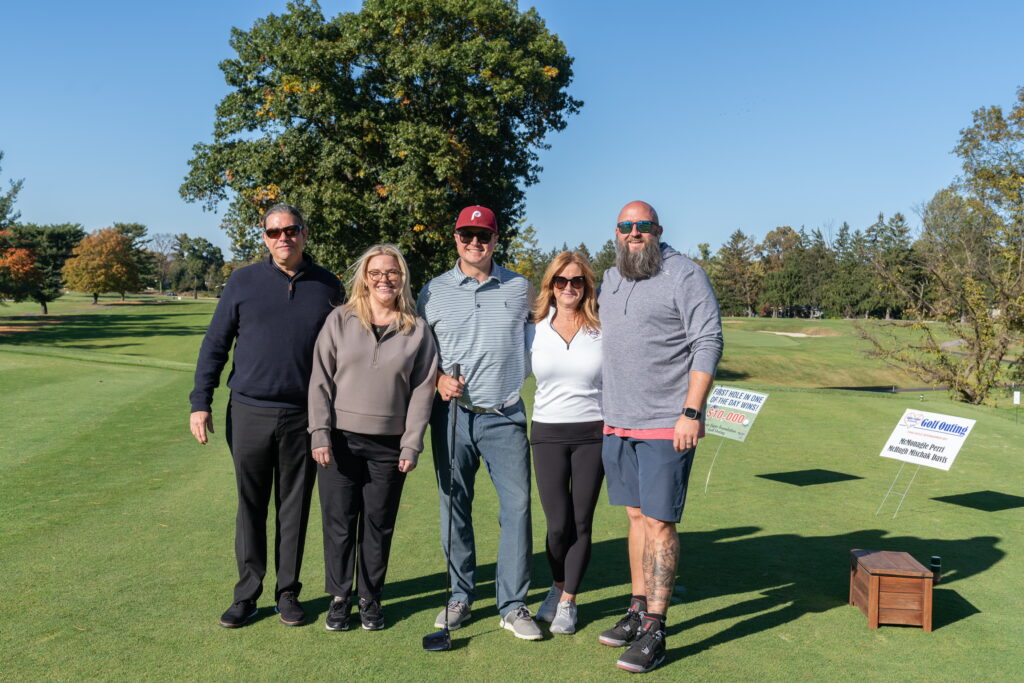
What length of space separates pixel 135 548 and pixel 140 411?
7.09 m

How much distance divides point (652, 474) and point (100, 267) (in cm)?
8118

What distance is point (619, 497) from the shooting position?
4098 mm

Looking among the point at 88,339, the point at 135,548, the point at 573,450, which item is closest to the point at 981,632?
the point at 573,450

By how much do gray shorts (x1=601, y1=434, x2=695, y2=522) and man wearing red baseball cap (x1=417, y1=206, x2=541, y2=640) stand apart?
1.72ft

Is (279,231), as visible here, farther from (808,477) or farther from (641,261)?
(808,477)

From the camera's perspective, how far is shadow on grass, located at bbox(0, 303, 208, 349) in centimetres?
3415

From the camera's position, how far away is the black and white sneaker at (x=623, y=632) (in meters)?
3.85

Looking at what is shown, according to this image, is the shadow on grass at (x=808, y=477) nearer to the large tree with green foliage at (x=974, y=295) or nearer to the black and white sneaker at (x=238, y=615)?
the black and white sneaker at (x=238, y=615)

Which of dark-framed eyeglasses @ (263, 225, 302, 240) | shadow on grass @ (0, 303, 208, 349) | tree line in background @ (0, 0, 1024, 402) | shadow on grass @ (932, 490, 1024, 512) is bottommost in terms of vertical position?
shadow on grass @ (0, 303, 208, 349)

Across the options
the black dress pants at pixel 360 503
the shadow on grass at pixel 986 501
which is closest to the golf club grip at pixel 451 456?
the black dress pants at pixel 360 503

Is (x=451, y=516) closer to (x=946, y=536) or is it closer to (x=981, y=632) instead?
(x=981, y=632)

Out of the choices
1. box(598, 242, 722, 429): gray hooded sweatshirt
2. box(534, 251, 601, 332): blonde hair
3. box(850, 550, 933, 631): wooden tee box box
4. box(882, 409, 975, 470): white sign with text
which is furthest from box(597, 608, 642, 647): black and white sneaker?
box(882, 409, 975, 470): white sign with text

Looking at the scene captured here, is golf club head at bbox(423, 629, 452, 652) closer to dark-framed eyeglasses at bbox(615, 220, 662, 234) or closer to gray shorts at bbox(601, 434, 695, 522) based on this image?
gray shorts at bbox(601, 434, 695, 522)

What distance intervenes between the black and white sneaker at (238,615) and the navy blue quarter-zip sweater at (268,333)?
3.39ft
